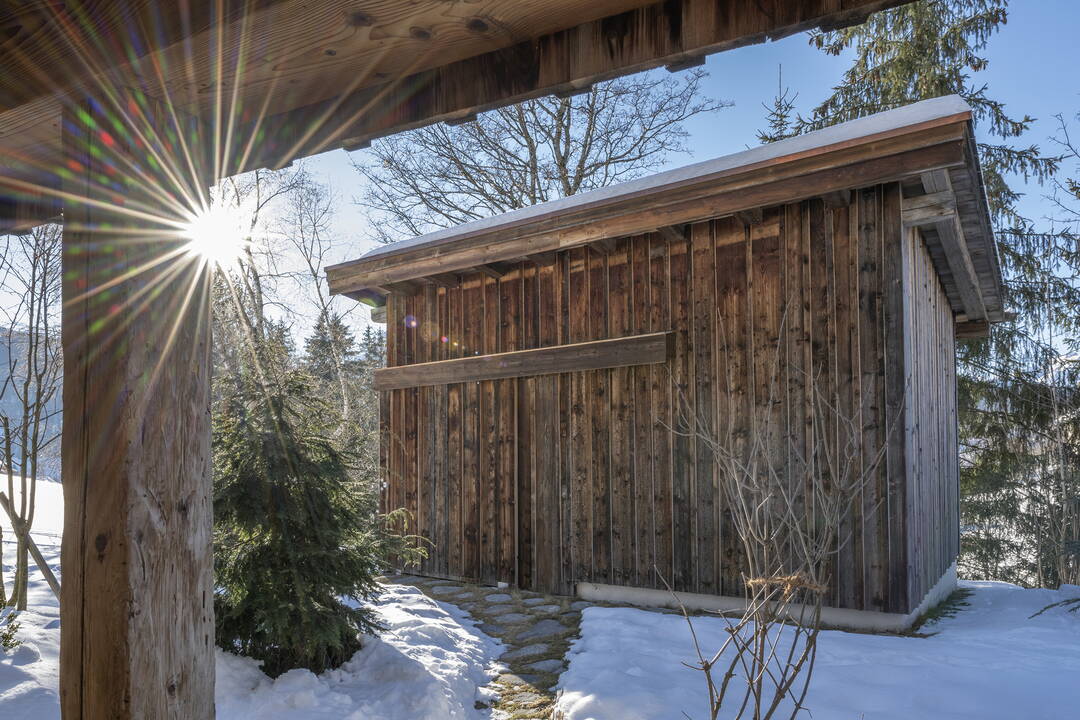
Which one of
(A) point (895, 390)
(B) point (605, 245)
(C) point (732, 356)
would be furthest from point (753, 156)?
(A) point (895, 390)

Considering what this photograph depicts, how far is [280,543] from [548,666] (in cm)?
178

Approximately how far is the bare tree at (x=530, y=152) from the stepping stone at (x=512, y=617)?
30.6 ft

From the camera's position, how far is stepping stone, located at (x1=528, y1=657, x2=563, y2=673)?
4.14m

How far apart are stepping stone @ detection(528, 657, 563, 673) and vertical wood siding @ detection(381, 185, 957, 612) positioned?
51.0 inches

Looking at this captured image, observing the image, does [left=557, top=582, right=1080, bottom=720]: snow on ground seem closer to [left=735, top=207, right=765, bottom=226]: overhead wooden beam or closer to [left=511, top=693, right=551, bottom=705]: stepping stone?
[left=511, top=693, right=551, bottom=705]: stepping stone

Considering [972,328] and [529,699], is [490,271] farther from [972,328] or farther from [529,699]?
[972,328]

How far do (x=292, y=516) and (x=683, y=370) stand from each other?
10.6 ft

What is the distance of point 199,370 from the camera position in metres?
1.79

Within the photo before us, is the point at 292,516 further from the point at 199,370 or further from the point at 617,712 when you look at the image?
the point at 199,370

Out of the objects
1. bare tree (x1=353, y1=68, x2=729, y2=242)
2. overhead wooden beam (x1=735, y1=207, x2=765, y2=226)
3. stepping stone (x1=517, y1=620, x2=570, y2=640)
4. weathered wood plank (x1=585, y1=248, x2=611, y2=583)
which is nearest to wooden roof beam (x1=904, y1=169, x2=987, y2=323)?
overhead wooden beam (x1=735, y1=207, x2=765, y2=226)

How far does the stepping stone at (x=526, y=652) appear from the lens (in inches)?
177

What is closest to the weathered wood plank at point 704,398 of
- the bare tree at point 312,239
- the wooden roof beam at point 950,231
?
the wooden roof beam at point 950,231

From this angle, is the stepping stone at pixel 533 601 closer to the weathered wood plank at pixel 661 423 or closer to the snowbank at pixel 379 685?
the weathered wood plank at pixel 661 423

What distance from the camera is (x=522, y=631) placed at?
16.8 ft
